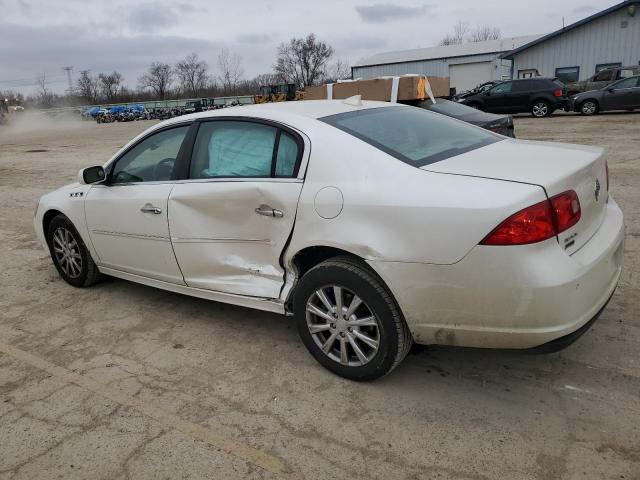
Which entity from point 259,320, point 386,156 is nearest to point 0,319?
point 259,320

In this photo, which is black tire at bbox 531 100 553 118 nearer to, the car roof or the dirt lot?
the dirt lot

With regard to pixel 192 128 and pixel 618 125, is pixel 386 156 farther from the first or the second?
pixel 618 125

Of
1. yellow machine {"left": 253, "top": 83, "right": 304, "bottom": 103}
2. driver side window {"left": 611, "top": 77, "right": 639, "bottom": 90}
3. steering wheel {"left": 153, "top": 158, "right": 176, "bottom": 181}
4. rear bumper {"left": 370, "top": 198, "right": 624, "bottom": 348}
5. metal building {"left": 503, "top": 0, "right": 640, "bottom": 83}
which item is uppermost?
metal building {"left": 503, "top": 0, "right": 640, "bottom": 83}

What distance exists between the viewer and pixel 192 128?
3.78 meters

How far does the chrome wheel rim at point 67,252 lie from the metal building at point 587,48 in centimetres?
3182

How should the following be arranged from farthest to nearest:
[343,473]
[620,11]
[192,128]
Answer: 1. [620,11]
2. [192,128]
3. [343,473]

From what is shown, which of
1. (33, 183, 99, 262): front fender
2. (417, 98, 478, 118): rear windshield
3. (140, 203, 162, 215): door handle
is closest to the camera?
(140, 203, 162, 215): door handle

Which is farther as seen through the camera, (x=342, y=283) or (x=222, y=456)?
(x=342, y=283)

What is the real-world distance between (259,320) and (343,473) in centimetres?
179

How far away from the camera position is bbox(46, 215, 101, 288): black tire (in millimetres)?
4641

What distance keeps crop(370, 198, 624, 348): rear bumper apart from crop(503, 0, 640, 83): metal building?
3185 centimetres

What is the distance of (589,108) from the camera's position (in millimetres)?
20328

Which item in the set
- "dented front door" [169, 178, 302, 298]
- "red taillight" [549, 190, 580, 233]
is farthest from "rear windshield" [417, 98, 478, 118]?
"red taillight" [549, 190, 580, 233]

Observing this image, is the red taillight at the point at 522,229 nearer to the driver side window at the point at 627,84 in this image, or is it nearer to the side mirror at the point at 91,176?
the side mirror at the point at 91,176
